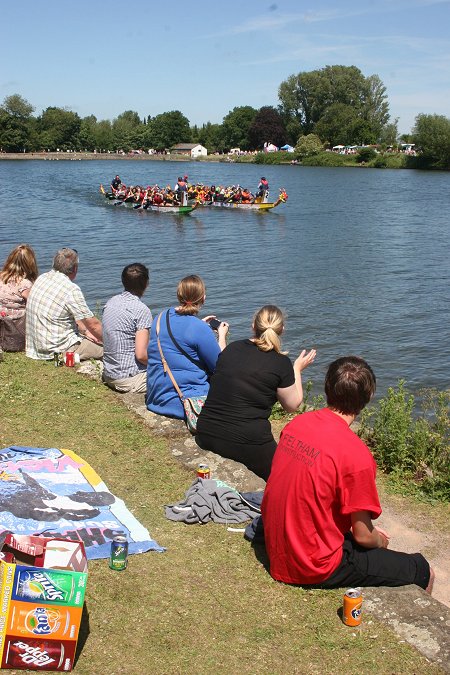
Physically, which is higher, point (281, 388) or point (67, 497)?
point (281, 388)

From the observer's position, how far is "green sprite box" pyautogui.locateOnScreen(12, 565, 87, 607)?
3461 mm

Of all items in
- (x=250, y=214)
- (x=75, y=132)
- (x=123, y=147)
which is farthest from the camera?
(x=123, y=147)

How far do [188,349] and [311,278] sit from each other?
660 inches

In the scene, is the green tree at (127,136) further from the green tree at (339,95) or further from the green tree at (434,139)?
the green tree at (434,139)

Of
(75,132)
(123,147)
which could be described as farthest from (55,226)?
(123,147)

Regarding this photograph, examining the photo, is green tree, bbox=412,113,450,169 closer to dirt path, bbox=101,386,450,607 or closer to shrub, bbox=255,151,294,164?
shrub, bbox=255,151,294,164

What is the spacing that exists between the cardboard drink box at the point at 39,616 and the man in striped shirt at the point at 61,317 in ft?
16.5

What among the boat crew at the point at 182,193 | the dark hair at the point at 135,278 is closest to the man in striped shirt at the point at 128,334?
the dark hair at the point at 135,278

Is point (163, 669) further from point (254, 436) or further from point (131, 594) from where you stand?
point (254, 436)

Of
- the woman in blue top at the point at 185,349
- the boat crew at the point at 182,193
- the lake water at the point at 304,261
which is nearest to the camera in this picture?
the woman in blue top at the point at 185,349

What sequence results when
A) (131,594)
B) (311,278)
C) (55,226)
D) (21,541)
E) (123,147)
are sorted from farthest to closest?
(123,147) < (55,226) < (311,278) < (131,594) < (21,541)

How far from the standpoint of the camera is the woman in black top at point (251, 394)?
5.38m

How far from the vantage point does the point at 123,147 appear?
15275 cm

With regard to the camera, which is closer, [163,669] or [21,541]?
[163,669]
